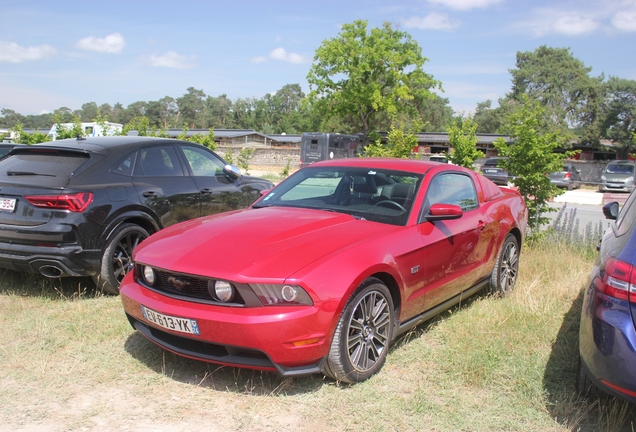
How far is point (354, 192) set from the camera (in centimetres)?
503

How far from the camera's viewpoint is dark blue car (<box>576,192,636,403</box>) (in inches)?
116

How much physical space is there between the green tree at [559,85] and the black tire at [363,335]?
201ft

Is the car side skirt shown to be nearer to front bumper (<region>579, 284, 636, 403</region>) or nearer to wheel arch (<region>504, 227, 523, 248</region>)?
wheel arch (<region>504, 227, 523, 248</region>)

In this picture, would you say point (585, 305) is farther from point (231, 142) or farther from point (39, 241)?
point (231, 142)

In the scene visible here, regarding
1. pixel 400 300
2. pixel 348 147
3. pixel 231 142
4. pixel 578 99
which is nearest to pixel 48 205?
pixel 400 300

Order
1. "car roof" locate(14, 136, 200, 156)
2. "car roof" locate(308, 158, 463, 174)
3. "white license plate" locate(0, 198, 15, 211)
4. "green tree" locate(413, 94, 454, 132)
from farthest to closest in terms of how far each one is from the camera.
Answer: "green tree" locate(413, 94, 454, 132), "car roof" locate(14, 136, 200, 156), "white license plate" locate(0, 198, 15, 211), "car roof" locate(308, 158, 463, 174)

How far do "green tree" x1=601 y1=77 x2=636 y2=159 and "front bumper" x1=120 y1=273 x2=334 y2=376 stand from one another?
175 feet

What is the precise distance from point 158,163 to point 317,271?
144 inches

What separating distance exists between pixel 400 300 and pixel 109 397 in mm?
2114

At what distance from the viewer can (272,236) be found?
13.2 feet

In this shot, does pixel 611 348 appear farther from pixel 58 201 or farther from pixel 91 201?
pixel 58 201

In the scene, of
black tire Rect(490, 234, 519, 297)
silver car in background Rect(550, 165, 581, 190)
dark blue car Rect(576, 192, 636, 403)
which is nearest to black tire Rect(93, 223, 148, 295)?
black tire Rect(490, 234, 519, 297)

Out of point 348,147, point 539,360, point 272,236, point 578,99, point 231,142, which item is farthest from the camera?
point 231,142

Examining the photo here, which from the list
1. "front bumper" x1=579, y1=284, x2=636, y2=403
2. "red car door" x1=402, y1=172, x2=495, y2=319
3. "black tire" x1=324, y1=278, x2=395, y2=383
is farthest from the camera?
"red car door" x1=402, y1=172, x2=495, y2=319
